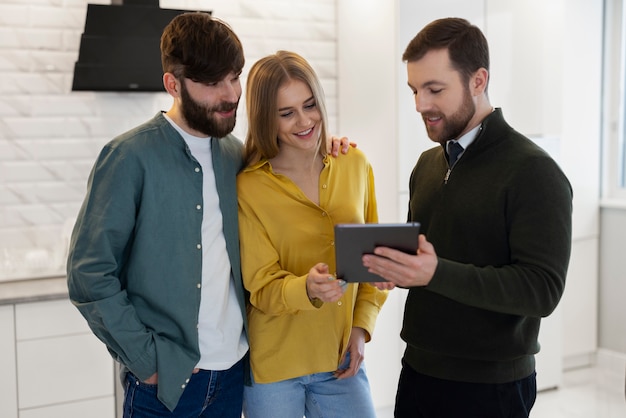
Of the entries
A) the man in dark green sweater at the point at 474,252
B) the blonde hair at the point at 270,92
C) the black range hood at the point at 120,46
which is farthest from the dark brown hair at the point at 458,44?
the black range hood at the point at 120,46

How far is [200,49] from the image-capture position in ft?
6.11

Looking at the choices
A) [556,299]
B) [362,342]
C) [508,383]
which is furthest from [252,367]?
[556,299]

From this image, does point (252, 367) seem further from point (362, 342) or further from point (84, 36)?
point (84, 36)

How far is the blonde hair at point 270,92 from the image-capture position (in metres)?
2.00

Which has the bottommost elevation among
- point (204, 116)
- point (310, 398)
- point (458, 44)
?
point (310, 398)

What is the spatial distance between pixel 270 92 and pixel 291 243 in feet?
1.42

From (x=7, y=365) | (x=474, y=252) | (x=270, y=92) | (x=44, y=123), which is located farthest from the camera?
(x=44, y=123)

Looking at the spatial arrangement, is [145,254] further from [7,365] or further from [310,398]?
[7,365]

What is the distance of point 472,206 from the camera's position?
5.79 feet

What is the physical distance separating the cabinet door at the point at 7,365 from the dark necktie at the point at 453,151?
6.28ft

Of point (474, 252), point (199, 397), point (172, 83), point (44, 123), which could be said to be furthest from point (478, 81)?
point (44, 123)

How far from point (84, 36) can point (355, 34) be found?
1445mm

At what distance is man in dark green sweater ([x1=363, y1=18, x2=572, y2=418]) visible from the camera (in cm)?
164

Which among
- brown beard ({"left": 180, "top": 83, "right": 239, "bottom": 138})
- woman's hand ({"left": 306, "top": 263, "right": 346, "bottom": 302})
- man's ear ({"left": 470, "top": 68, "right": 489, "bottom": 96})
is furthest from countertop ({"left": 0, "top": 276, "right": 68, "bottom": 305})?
man's ear ({"left": 470, "top": 68, "right": 489, "bottom": 96})
